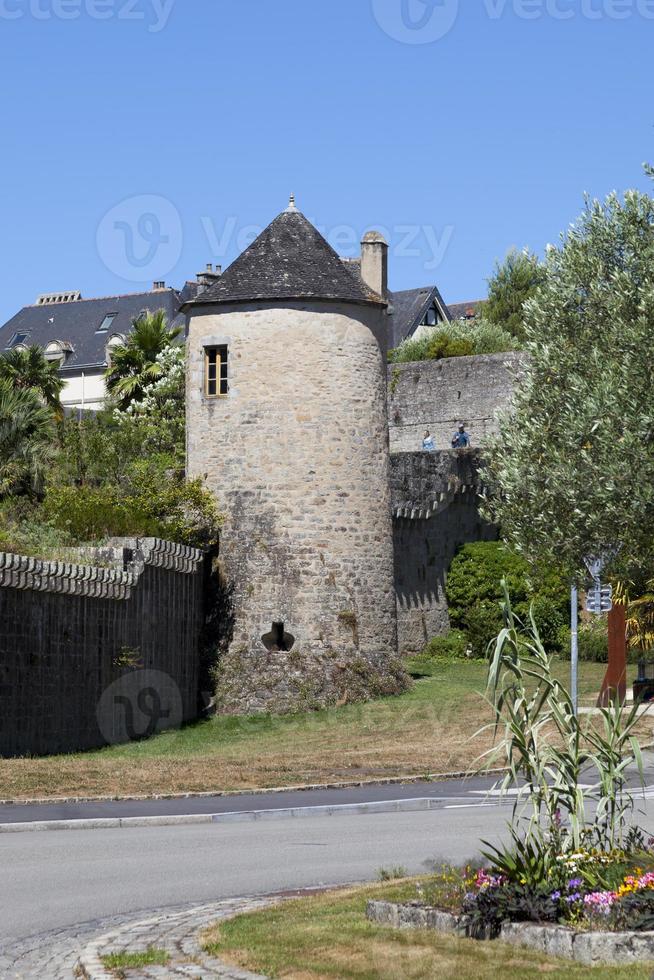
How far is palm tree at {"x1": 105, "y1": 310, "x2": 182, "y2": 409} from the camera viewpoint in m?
50.7

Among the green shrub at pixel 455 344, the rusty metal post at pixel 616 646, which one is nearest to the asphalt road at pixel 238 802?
the rusty metal post at pixel 616 646

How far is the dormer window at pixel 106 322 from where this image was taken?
3241 inches

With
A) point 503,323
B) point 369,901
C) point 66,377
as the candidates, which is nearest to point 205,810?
point 369,901

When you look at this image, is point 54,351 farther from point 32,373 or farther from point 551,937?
point 551,937

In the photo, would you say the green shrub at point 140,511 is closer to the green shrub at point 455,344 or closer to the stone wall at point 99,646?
the stone wall at point 99,646

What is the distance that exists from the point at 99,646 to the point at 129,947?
55.6 ft

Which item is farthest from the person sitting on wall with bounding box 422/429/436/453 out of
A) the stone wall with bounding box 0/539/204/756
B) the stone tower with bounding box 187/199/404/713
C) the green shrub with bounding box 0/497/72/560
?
the stone wall with bounding box 0/539/204/756

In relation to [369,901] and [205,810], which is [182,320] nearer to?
[205,810]

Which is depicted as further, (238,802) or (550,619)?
(550,619)

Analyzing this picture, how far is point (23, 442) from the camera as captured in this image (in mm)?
38188

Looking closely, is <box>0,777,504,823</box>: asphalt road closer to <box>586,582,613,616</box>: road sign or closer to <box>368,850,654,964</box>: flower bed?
<box>586,582,613,616</box>: road sign

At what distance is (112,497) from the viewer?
1192 inches

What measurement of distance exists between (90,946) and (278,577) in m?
21.5

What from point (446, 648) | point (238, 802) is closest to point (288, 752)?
point (238, 802)
